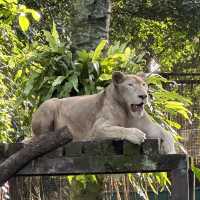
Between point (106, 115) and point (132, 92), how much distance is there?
33cm

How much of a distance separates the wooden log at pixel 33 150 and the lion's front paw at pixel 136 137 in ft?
1.70

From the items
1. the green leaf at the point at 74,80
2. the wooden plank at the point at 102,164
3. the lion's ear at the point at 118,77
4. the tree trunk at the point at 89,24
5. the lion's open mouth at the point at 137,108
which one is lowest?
the wooden plank at the point at 102,164

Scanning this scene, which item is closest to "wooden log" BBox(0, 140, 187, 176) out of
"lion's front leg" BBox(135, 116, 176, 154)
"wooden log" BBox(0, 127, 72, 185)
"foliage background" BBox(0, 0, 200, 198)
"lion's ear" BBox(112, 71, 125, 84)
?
"wooden log" BBox(0, 127, 72, 185)

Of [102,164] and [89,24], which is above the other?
[89,24]

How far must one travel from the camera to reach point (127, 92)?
6.33m

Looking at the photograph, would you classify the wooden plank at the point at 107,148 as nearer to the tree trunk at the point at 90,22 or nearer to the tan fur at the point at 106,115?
the tan fur at the point at 106,115

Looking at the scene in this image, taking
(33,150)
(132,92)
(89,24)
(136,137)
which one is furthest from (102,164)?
(89,24)

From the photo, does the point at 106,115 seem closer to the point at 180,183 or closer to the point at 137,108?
the point at 137,108

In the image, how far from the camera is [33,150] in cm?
557

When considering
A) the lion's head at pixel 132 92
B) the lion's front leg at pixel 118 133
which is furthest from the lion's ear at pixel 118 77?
the lion's front leg at pixel 118 133

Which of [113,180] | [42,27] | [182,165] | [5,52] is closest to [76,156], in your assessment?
[182,165]

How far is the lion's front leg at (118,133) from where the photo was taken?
567cm

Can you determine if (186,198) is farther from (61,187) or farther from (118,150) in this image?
(61,187)

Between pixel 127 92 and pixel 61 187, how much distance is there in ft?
25.0
